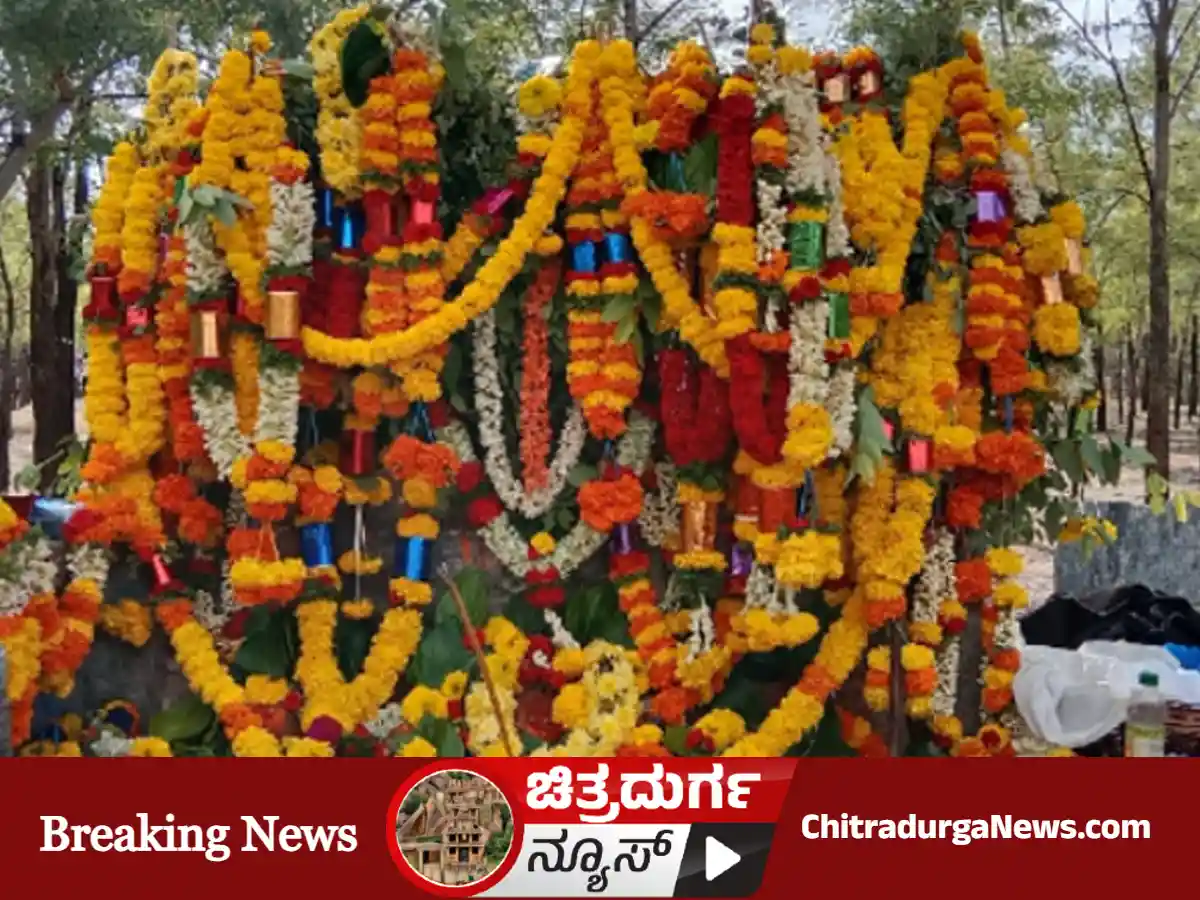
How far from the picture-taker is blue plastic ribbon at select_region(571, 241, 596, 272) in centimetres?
518

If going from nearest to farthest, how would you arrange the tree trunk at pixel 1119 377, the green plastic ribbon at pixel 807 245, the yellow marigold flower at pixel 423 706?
the green plastic ribbon at pixel 807 245, the yellow marigold flower at pixel 423 706, the tree trunk at pixel 1119 377

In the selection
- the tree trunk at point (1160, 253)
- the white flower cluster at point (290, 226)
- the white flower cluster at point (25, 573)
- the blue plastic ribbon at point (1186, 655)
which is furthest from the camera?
the tree trunk at point (1160, 253)

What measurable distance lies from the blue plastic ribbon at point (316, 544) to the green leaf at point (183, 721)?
788 millimetres

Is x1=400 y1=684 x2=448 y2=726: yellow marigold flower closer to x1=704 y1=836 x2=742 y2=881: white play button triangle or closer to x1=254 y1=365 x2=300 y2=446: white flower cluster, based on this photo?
x1=254 y1=365 x2=300 y2=446: white flower cluster

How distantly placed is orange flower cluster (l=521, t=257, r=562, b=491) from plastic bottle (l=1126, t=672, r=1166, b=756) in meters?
2.57

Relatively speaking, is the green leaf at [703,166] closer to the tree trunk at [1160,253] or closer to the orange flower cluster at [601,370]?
the orange flower cluster at [601,370]

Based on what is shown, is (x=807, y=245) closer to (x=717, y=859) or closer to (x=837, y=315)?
(x=837, y=315)

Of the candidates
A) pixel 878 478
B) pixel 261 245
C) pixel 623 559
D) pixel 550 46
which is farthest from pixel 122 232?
pixel 550 46

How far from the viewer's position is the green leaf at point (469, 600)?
17.5 feet

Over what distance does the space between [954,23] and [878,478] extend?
6.14ft

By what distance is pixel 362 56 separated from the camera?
16.7 feet

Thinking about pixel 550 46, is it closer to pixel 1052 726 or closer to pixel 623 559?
pixel 623 559

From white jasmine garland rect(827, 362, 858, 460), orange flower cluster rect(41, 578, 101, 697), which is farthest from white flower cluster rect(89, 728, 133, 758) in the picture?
white jasmine garland rect(827, 362, 858, 460)

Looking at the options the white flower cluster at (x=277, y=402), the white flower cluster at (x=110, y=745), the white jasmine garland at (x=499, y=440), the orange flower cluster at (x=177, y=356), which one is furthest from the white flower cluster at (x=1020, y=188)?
the white flower cluster at (x=110, y=745)
